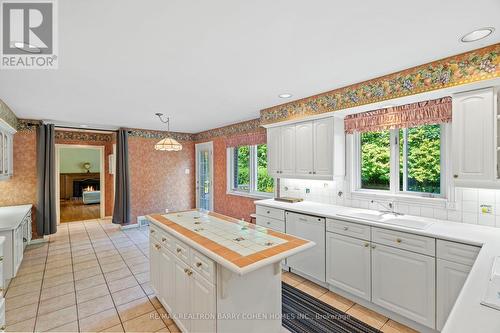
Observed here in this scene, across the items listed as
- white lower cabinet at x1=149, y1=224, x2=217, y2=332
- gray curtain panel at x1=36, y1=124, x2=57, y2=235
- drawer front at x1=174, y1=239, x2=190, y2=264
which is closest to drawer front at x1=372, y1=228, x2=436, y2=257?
white lower cabinet at x1=149, y1=224, x2=217, y2=332

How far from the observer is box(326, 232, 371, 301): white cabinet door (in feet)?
7.81

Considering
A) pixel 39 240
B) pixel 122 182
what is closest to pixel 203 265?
pixel 122 182

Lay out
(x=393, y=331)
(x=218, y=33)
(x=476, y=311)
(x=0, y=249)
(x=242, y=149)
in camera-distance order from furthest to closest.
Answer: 1. (x=242, y=149)
2. (x=393, y=331)
3. (x=0, y=249)
4. (x=218, y=33)
5. (x=476, y=311)

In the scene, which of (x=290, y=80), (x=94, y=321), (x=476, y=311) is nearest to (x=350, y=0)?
(x=290, y=80)

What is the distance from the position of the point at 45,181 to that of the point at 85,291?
2835 millimetres

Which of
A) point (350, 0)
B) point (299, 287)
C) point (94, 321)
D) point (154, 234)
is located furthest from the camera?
point (299, 287)

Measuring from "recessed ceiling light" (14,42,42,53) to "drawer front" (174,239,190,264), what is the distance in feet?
6.18

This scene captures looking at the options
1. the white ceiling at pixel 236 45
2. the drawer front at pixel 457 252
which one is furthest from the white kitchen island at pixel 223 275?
the white ceiling at pixel 236 45

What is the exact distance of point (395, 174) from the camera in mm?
2875

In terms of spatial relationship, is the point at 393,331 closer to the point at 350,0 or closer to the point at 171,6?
the point at 350,0

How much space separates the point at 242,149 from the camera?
526 centimetres

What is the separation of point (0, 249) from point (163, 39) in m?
2.01

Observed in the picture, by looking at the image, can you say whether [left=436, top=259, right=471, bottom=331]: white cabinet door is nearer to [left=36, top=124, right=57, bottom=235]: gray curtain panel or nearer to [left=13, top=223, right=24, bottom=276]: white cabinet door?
[left=13, top=223, right=24, bottom=276]: white cabinet door

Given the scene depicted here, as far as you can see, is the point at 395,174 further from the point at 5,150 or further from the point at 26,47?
the point at 5,150
